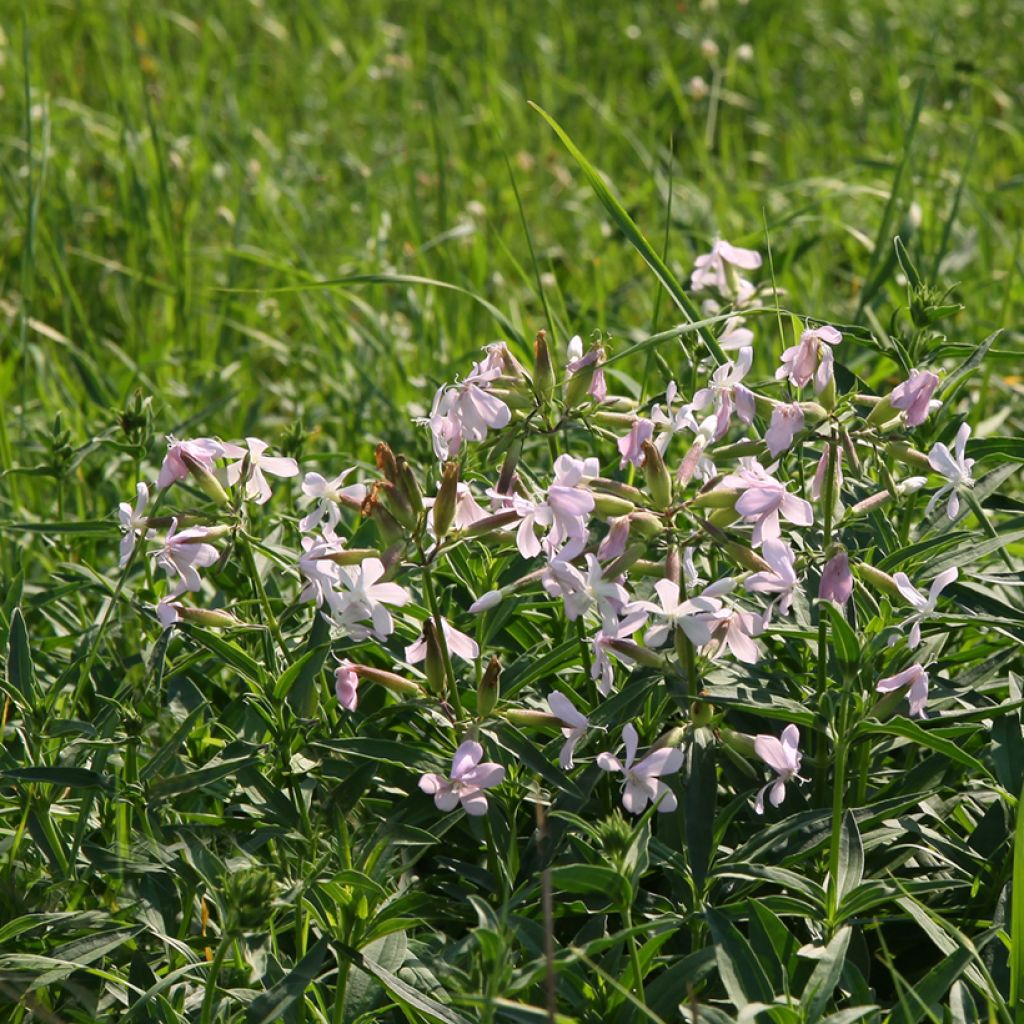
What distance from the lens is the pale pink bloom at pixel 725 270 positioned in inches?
80.4

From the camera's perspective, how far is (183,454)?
59.0 inches

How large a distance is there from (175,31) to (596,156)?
1.79 metres

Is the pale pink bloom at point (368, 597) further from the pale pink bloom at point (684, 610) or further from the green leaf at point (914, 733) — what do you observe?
the green leaf at point (914, 733)

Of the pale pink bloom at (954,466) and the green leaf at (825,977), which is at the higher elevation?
the pale pink bloom at (954,466)

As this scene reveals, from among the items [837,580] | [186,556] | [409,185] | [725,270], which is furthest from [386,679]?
[409,185]

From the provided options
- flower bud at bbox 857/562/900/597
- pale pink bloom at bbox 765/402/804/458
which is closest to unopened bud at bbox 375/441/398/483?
pale pink bloom at bbox 765/402/804/458

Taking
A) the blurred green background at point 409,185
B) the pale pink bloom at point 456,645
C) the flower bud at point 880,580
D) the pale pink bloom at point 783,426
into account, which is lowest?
the blurred green background at point 409,185

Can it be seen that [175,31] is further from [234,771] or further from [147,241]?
[234,771]

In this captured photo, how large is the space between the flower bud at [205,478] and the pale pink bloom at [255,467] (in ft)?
0.05

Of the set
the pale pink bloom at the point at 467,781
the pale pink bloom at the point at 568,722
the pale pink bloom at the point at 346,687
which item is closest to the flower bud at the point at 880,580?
the pale pink bloom at the point at 568,722

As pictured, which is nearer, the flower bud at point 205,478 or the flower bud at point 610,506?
the flower bud at point 610,506

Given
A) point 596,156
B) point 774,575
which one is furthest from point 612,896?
point 596,156

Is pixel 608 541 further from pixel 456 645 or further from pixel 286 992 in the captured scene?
pixel 286 992

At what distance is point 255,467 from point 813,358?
2.05 feet
